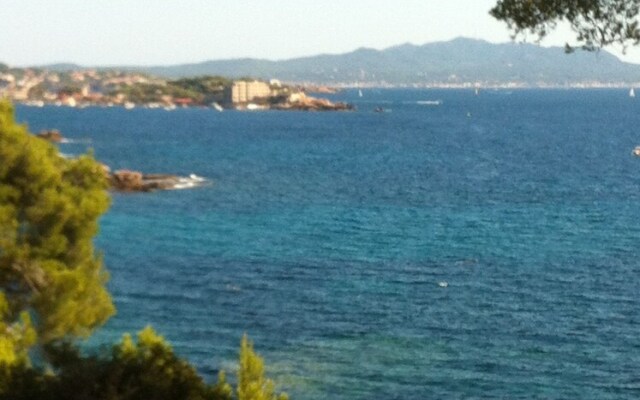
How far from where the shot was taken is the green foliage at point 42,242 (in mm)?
10438

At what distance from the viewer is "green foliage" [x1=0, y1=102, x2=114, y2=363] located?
10438mm

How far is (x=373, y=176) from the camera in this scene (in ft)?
186

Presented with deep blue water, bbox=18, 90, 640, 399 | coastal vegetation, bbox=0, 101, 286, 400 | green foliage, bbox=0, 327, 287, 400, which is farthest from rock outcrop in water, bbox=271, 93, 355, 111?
green foliage, bbox=0, 327, 287, 400

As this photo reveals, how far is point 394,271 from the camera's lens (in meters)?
29.0

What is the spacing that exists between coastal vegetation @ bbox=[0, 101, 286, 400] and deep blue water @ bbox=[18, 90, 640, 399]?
8.64 metres

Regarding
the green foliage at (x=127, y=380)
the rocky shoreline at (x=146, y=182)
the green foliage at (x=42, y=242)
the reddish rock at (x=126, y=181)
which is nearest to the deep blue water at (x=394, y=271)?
the rocky shoreline at (x=146, y=182)

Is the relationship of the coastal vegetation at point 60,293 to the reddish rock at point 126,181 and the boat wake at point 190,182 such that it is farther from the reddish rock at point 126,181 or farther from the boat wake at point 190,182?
the boat wake at point 190,182

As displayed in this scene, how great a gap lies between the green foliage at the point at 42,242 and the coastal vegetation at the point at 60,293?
1 centimetres

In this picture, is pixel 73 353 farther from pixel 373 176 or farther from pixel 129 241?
pixel 373 176

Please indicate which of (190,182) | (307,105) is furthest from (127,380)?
(307,105)

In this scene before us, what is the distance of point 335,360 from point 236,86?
410ft

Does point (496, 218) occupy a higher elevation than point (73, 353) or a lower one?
lower

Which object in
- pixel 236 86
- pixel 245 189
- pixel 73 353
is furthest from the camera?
pixel 236 86

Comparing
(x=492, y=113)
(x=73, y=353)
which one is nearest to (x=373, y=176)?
(x=73, y=353)
